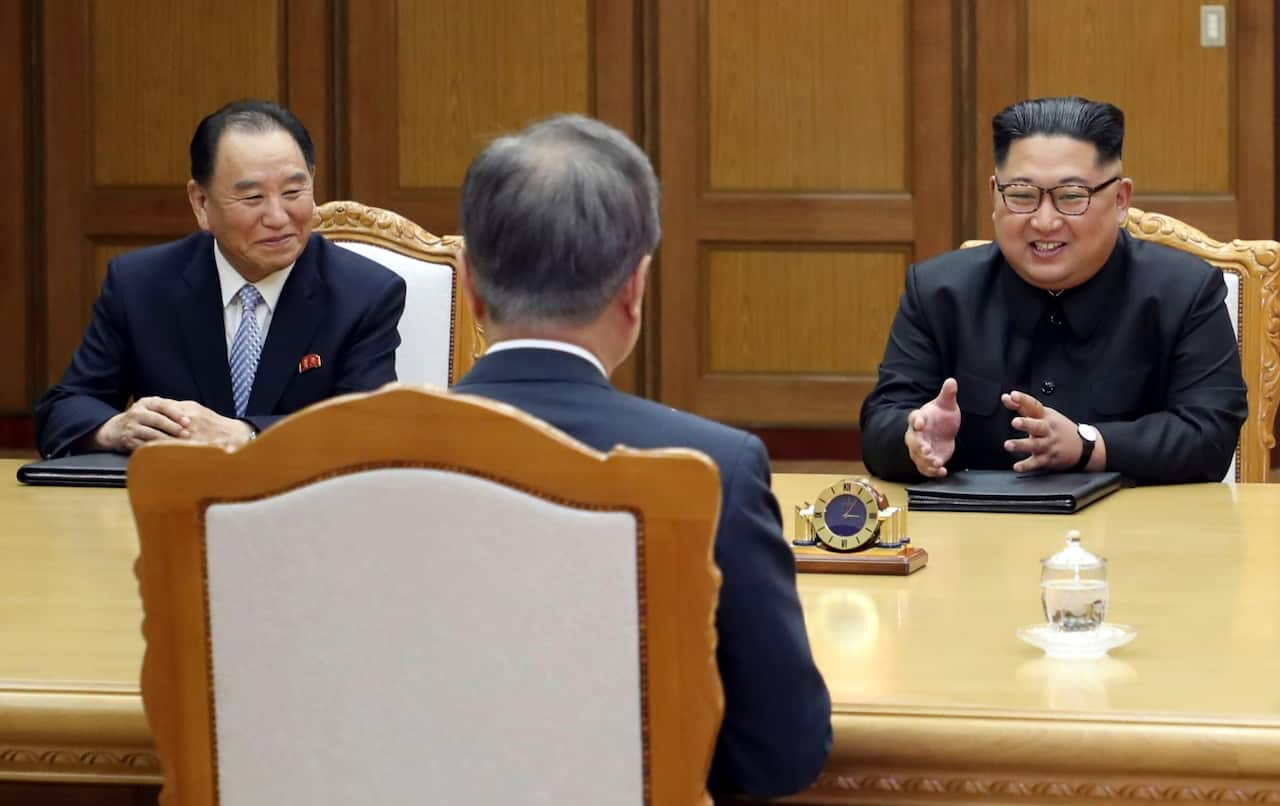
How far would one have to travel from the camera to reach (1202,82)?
5883 millimetres

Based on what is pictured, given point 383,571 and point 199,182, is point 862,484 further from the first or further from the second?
point 199,182

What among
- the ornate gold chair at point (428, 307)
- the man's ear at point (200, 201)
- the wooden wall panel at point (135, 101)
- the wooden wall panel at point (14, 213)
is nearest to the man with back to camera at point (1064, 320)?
the ornate gold chair at point (428, 307)

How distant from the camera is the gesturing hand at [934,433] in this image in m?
2.62

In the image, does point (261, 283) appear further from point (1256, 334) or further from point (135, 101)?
point (135, 101)

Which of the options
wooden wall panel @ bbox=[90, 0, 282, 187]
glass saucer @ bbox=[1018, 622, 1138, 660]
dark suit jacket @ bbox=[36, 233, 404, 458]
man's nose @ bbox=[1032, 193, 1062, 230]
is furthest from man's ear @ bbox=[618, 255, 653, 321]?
wooden wall panel @ bbox=[90, 0, 282, 187]

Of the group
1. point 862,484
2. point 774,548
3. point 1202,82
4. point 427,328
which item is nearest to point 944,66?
point 1202,82

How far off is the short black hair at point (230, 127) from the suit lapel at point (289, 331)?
22 cm

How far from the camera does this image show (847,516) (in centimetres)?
212

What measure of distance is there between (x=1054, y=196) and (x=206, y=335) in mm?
1542

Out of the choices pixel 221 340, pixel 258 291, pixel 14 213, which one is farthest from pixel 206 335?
pixel 14 213

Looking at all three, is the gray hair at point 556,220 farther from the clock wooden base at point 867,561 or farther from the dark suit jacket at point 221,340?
the dark suit jacket at point 221,340

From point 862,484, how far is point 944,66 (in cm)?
412

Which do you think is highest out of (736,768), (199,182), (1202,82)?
(1202,82)

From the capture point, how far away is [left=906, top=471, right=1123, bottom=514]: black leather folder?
8.14 ft
